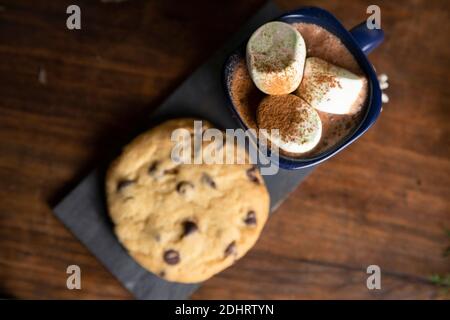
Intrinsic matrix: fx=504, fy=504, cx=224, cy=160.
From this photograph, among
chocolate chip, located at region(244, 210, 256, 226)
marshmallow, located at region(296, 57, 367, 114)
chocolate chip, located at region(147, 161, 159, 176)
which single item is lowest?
chocolate chip, located at region(244, 210, 256, 226)

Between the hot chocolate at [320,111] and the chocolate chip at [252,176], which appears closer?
the hot chocolate at [320,111]

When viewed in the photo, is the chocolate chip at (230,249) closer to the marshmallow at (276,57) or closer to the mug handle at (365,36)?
the marshmallow at (276,57)

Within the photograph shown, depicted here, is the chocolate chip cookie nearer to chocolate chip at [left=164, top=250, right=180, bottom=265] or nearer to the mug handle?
chocolate chip at [left=164, top=250, right=180, bottom=265]

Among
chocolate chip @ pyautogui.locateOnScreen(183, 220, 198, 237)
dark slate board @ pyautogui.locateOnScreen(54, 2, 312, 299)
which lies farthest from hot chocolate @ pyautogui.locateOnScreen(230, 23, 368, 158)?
chocolate chip @ pyautogui.locateOnScreen(183, 220, 198, 237)

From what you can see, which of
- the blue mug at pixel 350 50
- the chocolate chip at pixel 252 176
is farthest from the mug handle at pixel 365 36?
the chocolate chip at pixel 252 176

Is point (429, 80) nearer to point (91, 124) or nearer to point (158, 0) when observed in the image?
point (158, 0)

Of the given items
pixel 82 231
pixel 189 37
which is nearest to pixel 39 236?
pixel 82 231

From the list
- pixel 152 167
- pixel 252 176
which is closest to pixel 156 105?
pixel 152 167
